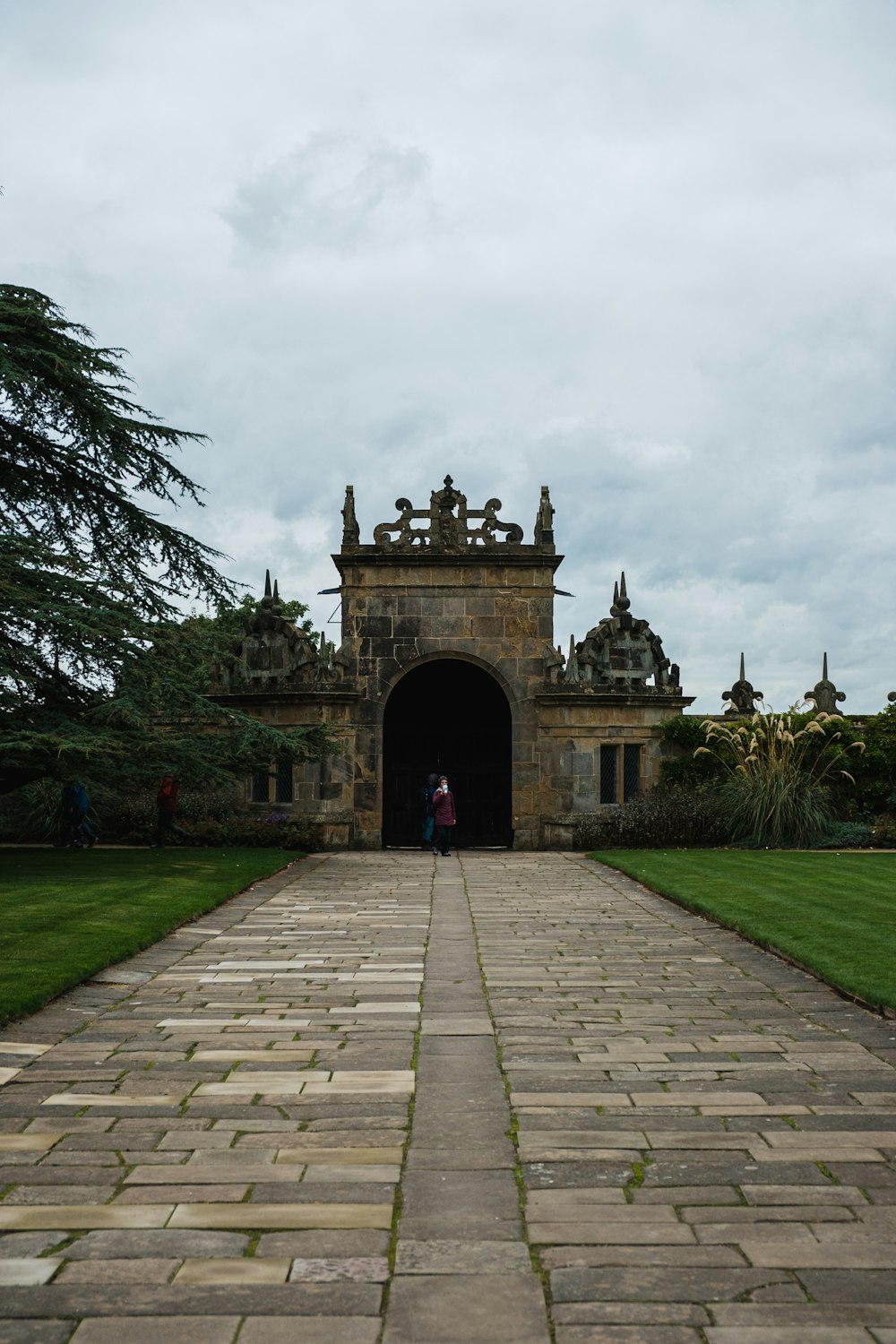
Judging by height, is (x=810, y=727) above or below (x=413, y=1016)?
above

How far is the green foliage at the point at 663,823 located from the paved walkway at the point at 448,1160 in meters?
14.0

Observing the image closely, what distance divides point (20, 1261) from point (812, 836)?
788 inches

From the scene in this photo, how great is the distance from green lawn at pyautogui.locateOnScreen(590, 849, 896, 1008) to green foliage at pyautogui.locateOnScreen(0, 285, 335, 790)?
6.15m

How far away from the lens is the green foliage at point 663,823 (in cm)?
2297

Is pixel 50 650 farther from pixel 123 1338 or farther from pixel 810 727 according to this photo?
pixel 123 1338

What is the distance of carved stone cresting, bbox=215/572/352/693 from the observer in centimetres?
2412

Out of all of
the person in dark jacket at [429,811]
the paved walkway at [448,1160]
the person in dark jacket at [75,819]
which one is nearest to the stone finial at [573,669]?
the person in dark jacket at [429,811]

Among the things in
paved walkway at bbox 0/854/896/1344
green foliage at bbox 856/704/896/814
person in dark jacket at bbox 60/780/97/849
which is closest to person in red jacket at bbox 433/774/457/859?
person in dark jacket at bbox 60/780/97/849

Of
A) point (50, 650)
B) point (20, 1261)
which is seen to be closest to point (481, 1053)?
point (20, 1261)

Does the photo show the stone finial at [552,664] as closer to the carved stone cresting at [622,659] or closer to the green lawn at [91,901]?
the carved stone cresting at [622,659]

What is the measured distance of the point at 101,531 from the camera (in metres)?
20.9

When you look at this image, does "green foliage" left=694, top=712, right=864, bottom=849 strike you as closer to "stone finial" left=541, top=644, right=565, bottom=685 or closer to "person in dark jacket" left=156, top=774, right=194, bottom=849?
"stone finial" left=541, top=644, right=565, bottom=685

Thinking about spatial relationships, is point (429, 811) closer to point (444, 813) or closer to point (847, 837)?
point (444, 813)

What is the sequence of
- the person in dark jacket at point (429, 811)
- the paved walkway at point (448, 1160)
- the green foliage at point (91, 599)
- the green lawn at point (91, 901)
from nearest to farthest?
1. the paved walkway at point (448, 1160)
2. the green lawn at point (91, 901)
3. the green foliage at point (91, 599)
4. the person in dark jacket at point (429, 811)
